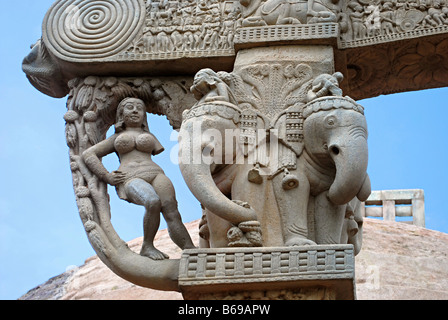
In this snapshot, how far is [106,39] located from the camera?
743cm

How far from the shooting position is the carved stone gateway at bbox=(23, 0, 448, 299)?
608 centimetres

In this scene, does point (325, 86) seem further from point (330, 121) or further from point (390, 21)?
point (390, 21)

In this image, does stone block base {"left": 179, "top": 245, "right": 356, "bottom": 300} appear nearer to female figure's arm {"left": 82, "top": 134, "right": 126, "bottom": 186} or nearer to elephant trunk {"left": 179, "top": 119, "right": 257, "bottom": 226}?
elephant trunk {"left": 179, "top": 119, "right": 257, "bottom": 226}

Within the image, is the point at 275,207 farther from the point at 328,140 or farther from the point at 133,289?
the point at 133,289

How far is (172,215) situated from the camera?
6.73 metres

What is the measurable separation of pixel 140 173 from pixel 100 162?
0.36 m

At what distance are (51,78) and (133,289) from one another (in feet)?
13.3

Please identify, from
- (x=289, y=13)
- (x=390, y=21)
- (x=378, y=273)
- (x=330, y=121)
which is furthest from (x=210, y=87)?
(x=378, y=273)

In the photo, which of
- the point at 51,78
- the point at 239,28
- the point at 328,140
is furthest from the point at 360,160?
the point at 51,78

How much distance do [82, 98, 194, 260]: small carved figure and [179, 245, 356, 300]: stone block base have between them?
1.85 feet
